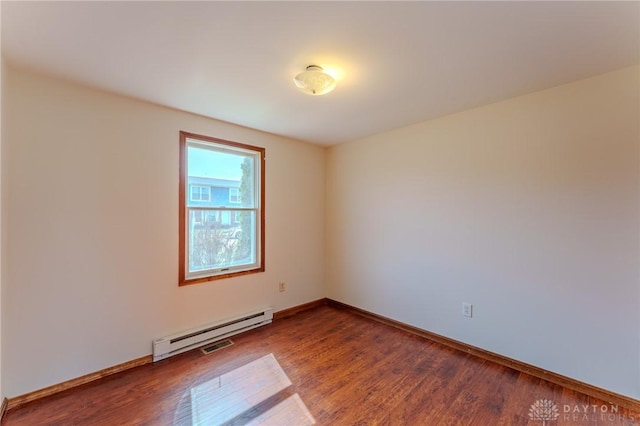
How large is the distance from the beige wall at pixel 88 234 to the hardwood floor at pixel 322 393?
33cm

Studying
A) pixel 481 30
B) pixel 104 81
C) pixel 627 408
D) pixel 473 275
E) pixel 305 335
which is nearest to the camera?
pixel 481 30

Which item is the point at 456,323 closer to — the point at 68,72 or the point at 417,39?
the point at 417,39

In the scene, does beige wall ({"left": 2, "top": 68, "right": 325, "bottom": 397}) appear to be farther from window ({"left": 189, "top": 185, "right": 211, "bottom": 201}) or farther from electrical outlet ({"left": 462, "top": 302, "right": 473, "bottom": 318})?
electrical outlet ({"left": 462, "top": 302, "right": 473, "bottom": 318})

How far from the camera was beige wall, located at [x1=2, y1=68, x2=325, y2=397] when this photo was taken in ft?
6.26

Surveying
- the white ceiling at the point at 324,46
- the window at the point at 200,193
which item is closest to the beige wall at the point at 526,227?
the white ceiling at the point at 324,46

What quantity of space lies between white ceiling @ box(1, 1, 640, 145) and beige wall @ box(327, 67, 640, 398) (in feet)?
1.06

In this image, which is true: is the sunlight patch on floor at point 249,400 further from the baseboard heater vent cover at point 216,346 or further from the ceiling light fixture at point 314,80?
the ceiling light fixture at point 314,80

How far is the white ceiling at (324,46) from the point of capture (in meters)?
1.36

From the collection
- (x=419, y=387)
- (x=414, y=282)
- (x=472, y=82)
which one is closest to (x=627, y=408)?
(x=419, y=387)

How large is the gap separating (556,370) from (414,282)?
4.25ft

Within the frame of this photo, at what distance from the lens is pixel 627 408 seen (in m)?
1.84

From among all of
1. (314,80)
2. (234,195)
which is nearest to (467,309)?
(314,80)

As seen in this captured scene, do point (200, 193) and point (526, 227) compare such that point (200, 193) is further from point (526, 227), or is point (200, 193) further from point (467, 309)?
point (526, 227)

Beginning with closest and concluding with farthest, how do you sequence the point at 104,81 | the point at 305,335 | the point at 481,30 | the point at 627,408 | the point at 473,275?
1. the point at 481,30
2. the point at 627,408
3. the point at 104,81
4. the point at 473,275
5. the point at 305,335
